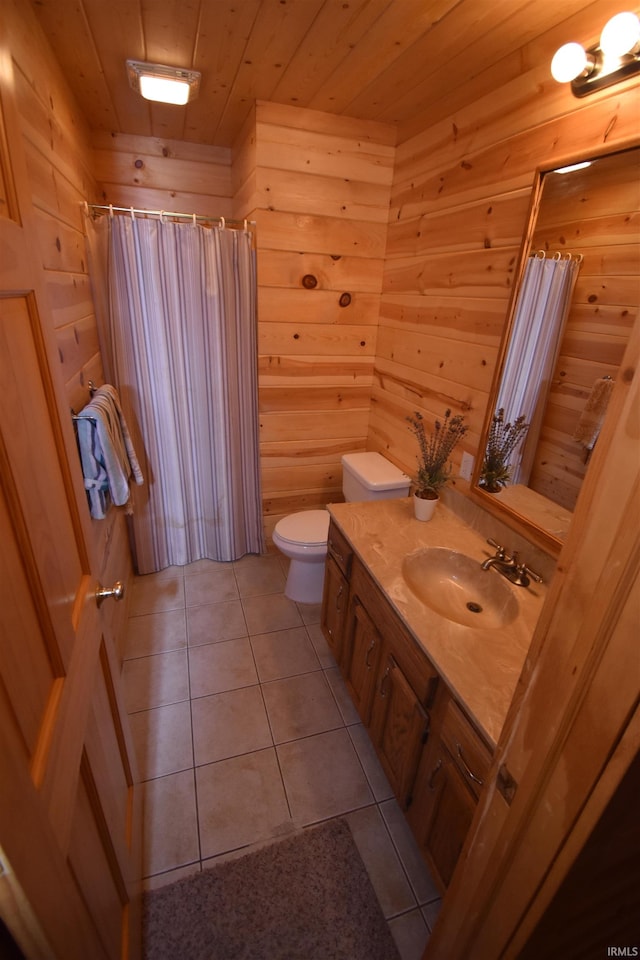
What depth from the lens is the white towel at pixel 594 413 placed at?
1.23 metres

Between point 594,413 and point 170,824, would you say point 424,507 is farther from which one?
point 170,824

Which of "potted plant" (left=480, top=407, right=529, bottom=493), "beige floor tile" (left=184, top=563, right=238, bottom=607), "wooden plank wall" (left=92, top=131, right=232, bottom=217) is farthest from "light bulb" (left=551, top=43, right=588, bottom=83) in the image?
"beige floor tile" (left=184, top=563, right=238, bottom=607)

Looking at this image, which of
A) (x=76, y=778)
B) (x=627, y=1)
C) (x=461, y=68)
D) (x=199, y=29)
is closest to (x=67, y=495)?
(x=76, y=778)

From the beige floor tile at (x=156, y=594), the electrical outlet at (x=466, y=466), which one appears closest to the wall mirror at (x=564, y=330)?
the electrical outlet at (x=466, y=466)

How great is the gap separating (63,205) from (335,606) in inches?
77.6

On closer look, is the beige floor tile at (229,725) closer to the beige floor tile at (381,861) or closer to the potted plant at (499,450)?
the beige floor tile at (381,861)

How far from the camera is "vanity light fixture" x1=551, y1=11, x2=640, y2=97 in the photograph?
1.02m

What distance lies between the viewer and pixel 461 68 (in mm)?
1551

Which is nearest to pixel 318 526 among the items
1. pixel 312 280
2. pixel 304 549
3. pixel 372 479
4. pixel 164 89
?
pixel 304 549

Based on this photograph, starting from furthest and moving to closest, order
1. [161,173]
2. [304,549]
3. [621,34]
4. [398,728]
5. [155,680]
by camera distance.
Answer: [161,173] → [304,549] → [155,680] → [398,728] → [621,34]

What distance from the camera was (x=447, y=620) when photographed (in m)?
1.27

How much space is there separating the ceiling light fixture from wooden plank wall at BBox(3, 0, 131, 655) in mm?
293

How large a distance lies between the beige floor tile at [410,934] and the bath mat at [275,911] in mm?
25

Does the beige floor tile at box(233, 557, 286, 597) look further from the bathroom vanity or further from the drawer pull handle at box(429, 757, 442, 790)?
the drawer pull handle at box(429, 757, 442, 790)
